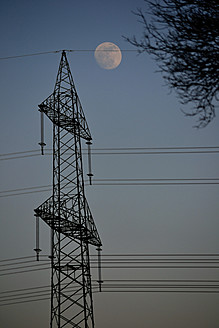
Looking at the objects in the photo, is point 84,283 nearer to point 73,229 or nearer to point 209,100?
point 73,229

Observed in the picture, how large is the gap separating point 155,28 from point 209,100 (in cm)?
139

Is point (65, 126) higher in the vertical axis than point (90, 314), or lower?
higher

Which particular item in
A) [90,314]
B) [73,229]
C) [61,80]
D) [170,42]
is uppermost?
[61,80]

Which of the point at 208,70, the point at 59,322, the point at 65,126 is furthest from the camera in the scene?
the point at 65,126

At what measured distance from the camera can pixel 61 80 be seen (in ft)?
71.1

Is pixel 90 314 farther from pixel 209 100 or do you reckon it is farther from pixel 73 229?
pixel 209 100

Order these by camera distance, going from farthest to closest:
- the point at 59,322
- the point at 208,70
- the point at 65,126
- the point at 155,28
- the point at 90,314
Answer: the point at 65,126 < the point at 90,314 < the point at 59,322 < the point at 155,28 < the point at 208,70

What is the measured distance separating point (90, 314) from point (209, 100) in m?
15.1

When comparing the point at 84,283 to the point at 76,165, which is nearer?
the point at 84,283

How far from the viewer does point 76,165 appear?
19.6 meters

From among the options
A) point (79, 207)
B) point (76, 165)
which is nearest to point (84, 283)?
point (79, 207)

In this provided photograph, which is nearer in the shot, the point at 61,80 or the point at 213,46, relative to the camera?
the point at 213,46

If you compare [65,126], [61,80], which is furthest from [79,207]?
[61,80]

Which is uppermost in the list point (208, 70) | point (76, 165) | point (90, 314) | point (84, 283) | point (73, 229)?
point (208, 70)
